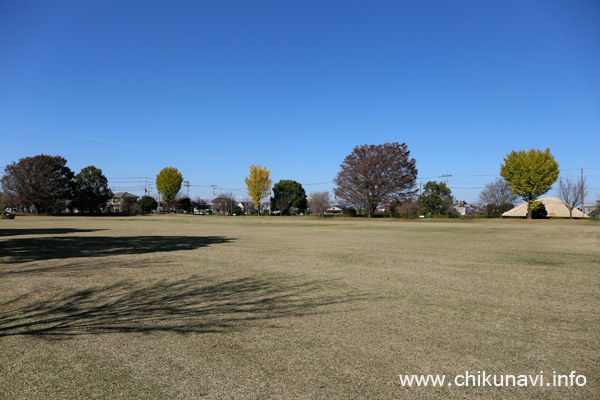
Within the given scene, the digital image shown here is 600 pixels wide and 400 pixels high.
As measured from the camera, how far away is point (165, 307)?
5520 mm

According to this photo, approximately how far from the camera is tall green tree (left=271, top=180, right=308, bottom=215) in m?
87.2

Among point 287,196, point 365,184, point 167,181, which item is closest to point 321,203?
point 287,196

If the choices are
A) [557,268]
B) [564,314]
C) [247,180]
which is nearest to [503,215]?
[247,180]

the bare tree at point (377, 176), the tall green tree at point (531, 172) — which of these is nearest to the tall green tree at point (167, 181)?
the bare tree at point (377, 176)

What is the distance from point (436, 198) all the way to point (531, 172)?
29495mm

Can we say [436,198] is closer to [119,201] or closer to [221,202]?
[221,202]

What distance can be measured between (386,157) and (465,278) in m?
50.8

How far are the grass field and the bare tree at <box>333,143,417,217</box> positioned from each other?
4872 cm

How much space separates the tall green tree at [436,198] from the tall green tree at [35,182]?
79511 mm

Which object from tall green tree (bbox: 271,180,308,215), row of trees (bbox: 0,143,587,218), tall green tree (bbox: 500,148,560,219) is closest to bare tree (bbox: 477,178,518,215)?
row of trees (bbox: 0,143,587,218)

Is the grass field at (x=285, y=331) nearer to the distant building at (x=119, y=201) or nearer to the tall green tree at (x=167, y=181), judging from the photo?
the tall green tree at (x=167, y=181)

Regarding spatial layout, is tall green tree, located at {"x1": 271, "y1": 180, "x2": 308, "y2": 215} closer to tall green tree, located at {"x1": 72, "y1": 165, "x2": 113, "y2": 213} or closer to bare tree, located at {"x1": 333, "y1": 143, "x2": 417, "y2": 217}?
bare tree, located at {"x1": 333, "y1": 143, "x2": 417, "y2": 217}

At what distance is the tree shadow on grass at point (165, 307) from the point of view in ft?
15.0

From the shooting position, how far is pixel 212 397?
2.88 metres
